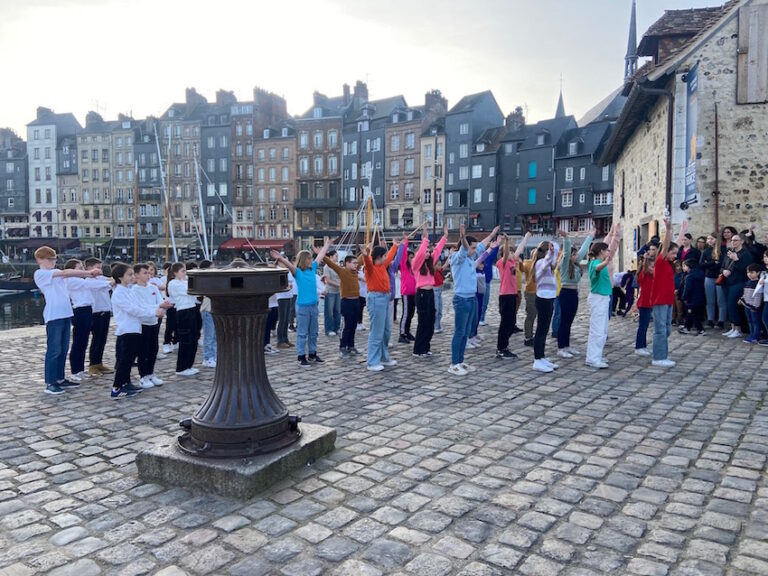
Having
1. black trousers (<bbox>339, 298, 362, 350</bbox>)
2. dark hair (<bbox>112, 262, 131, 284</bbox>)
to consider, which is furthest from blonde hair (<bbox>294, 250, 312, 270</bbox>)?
dark hair (<bbox>112, 262, 131, 284</bbox>)

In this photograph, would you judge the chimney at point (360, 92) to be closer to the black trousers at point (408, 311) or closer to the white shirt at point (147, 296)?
the black trousers at point (408, 311)

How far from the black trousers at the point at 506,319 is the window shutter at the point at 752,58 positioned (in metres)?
9.41

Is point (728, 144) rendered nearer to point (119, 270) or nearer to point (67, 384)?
point (119, 270)

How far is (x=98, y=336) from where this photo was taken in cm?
855

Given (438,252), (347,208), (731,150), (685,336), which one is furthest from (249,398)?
(347,208)

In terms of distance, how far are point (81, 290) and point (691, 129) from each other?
14.2 m

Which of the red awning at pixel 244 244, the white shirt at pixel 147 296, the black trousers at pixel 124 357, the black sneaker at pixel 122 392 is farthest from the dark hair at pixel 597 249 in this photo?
the red awning at pixel 244 244

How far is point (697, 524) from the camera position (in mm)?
3541

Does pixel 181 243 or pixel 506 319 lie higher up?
pixel 181 243

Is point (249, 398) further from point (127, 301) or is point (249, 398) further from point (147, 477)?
point (127, 301)

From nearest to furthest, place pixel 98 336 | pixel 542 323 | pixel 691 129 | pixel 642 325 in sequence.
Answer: pixel 542 323
pixel 98 336
pixel 642 325
pixel 691 129

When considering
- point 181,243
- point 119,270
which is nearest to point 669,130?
point 119,270

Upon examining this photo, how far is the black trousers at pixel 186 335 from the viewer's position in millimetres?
8172

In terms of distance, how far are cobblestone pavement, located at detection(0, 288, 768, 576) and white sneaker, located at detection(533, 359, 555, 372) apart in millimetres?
962
